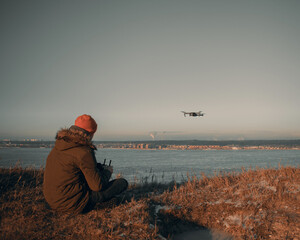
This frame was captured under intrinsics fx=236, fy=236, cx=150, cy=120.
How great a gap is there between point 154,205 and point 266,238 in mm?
2560

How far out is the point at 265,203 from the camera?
5848mm

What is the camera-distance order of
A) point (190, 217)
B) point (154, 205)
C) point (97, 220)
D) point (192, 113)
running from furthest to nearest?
point (192, 113), point (154, 205), point (190, 217), point (97, 220)

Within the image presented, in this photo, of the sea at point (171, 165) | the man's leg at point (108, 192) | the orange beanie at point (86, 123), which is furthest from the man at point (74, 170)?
the sea at point (171, 165)

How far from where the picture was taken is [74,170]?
14.0 feet

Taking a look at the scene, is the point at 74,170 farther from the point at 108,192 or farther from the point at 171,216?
the point at 171,216

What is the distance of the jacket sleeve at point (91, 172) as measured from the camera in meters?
4.11

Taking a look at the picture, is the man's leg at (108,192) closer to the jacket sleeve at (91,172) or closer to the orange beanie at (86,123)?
the jacket sleeve at (91,172)

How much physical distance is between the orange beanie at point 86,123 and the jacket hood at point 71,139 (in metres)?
0.15

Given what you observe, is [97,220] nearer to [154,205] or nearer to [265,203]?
[154,205]

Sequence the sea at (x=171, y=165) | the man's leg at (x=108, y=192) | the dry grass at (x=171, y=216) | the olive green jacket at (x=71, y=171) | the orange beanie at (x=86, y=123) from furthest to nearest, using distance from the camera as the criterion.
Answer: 1. the sea at (x=171, y=165)
2. the man's leg at (x=108, y=192)
3. the orange beanie at (x=86, y=123)
4. the olive green jacket at (x=71, y=171)
5. the dry grass at (x=171, y=216)

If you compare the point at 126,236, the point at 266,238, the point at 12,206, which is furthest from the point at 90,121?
the point at 266,238

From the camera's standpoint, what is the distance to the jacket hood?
13.5 ft

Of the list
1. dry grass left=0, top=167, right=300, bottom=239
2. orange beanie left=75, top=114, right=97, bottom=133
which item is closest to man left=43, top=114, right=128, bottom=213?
orange beanie left=75, top=114, right=97, bottom=133

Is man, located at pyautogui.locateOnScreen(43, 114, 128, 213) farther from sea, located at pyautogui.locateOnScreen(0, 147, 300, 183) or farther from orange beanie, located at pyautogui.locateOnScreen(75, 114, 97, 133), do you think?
sea, located at pyautogui.locateOnScreen(0, 147, 300, 183)
